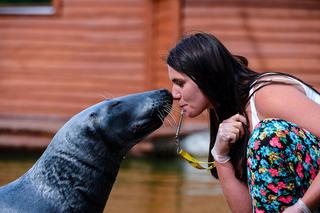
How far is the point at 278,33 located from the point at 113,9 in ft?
8.58

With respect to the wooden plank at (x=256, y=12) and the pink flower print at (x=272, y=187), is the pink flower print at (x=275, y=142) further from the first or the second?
the wooden plank at (x=256, y=12)

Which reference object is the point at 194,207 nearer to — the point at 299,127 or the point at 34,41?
the point at 299,127

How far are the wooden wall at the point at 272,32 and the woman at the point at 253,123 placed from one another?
7.34 meters

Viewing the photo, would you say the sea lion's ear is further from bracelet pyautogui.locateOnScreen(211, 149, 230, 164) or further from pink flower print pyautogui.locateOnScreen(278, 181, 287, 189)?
pink flower print pyautogui.locateOnScreen(278, 181, 287, 189)

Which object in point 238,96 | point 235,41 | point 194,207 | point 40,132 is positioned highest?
point 238,96

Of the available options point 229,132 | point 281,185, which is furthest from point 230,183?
point 281,185

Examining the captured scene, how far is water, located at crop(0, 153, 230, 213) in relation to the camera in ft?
22.5

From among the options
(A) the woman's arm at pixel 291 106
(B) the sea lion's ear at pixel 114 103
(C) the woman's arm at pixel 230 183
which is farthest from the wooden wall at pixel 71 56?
(A) the woman's arm at pixel 291 106

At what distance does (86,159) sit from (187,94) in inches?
21.0

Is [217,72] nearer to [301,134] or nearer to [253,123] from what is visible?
[253,123]

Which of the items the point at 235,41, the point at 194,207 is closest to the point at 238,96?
the point at 194,207

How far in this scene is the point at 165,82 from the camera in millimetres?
11031

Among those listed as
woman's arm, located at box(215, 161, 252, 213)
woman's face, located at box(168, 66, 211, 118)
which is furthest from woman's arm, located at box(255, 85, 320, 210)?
woman's arm, located at box(215, 161, 252, 213)

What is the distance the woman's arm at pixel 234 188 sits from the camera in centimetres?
316
